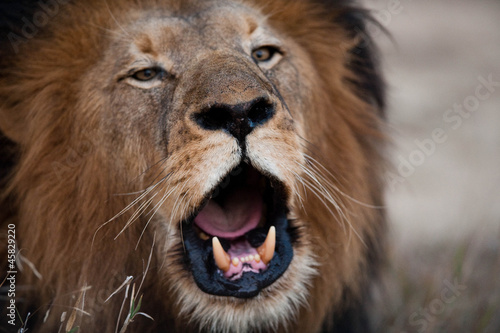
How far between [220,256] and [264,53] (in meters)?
1.09

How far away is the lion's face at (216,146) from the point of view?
Result: 2.37 metres

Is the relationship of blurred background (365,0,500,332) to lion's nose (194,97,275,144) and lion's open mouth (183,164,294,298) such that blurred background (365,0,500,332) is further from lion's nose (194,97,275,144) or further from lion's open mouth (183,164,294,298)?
lion's nose (194,97,275,144)

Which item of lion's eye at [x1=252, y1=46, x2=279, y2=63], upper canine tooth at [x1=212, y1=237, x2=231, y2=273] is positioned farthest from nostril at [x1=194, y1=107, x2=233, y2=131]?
lion's eye at [x1=252, y1=46, x2=279, y2=63]

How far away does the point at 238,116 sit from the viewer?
7.49 ft

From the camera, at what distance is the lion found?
250 cm

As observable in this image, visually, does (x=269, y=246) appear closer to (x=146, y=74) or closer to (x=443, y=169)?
(x=146, y=74)

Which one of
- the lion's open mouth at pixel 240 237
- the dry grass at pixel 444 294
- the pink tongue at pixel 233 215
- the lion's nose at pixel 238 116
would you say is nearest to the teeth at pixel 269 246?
the lion's open mouth at pixel 240 237

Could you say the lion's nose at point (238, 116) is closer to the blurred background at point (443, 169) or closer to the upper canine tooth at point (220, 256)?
the upper canine tooth at point (220, 256)

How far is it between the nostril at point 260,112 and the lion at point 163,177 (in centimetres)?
1

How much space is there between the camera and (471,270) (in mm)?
4480

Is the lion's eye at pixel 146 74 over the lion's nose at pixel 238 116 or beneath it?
over

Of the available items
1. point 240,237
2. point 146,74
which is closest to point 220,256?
point 240,237

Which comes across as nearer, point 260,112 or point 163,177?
point 260,112

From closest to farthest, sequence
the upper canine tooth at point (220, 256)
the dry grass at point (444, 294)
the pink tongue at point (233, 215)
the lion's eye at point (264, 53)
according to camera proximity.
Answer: the upper canine tooth at point (220, 256)
the pink tongue at point (233, 215)
the lion's eye at point (264, 53)
the dry grass at point (444, 294)
